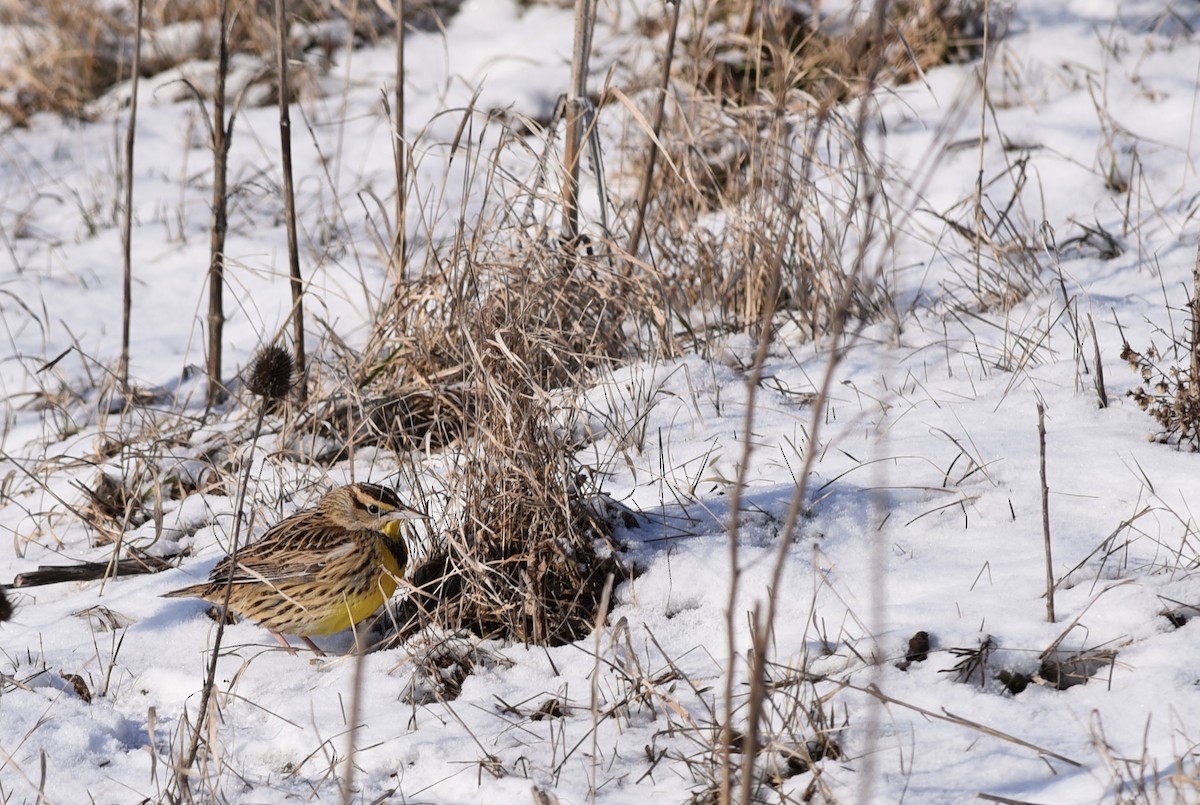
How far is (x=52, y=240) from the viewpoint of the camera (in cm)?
748

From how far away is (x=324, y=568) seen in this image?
3.69 m

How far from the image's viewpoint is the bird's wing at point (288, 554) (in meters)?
3.73

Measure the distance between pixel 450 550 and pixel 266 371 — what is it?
0.75 metres

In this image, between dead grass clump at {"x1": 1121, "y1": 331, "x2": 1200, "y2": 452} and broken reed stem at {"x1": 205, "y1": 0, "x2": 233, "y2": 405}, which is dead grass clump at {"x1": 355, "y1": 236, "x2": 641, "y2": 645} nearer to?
broken reed stem at {"x1": 205, "y1": 0, "x2": 233, "y2": 405}

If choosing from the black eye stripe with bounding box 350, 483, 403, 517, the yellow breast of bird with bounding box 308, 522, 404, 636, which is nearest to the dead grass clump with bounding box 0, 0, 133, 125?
the black eye stripe with bounding box 350, 483, 403, 517

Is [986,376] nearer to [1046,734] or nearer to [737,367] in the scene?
[737,367]

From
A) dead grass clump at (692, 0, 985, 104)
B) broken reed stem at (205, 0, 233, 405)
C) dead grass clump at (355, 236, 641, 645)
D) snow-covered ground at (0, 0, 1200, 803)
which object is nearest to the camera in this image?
snow-covered ground at (0, 0, 1200, 803)

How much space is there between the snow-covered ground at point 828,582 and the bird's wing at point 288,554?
0.72 feet

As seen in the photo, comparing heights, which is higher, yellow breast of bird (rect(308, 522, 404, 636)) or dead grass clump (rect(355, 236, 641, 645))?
dead grass clump (rect(355, 236, 641, 645))

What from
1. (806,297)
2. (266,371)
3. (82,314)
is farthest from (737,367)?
(82,314)

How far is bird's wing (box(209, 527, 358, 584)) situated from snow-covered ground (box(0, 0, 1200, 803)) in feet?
0.72

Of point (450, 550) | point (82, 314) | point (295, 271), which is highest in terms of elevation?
point (295, 271)

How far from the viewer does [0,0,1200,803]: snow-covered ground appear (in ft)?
9.20

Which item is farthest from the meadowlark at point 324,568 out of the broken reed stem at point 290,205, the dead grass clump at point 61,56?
the dead grass clump at point 61,56
